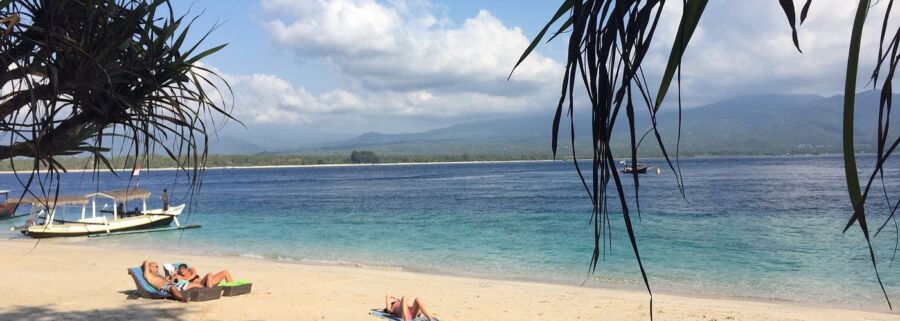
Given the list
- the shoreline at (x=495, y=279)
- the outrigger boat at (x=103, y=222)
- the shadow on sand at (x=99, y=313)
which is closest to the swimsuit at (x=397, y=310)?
the shadow on sand at (x=99, y=313)

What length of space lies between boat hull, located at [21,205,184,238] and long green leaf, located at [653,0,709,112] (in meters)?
20.8

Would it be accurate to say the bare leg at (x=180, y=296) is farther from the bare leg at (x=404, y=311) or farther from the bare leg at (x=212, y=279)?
the bare leg at (x=404, y=311)

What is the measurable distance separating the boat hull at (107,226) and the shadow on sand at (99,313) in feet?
38.6

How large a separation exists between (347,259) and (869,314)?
40.0 feet

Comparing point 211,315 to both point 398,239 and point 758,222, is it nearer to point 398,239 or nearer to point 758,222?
point 398,239

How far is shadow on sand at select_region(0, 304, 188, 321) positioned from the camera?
834cm

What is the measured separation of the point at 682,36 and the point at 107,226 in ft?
80.9

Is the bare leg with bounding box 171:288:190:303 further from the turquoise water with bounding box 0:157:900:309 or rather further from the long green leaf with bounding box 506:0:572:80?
the long green leaf with bounding box 506:0:572:80

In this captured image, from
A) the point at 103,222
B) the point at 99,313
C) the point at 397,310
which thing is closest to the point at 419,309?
the point at 397,310

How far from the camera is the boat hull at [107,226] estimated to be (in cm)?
2141

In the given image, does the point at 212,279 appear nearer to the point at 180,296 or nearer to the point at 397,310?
the point at 180,296

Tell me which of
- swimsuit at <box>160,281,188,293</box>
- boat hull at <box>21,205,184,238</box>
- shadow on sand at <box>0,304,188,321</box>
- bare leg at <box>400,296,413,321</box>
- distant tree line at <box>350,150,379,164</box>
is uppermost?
distant tree line at <box>350,150,379,164</box>

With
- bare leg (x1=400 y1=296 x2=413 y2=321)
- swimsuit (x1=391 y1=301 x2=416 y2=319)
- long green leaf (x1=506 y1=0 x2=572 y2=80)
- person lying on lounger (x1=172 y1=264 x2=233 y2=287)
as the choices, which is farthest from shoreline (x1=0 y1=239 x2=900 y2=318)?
long green leaf (x1=506 y1=0 x2=572 y2=80)

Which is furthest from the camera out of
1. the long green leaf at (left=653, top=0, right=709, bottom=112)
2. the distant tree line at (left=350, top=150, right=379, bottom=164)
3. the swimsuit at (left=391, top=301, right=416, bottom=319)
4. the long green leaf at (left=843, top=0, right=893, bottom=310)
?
the distant tree line at (left=350, top=150, right=379, bottom=164)
